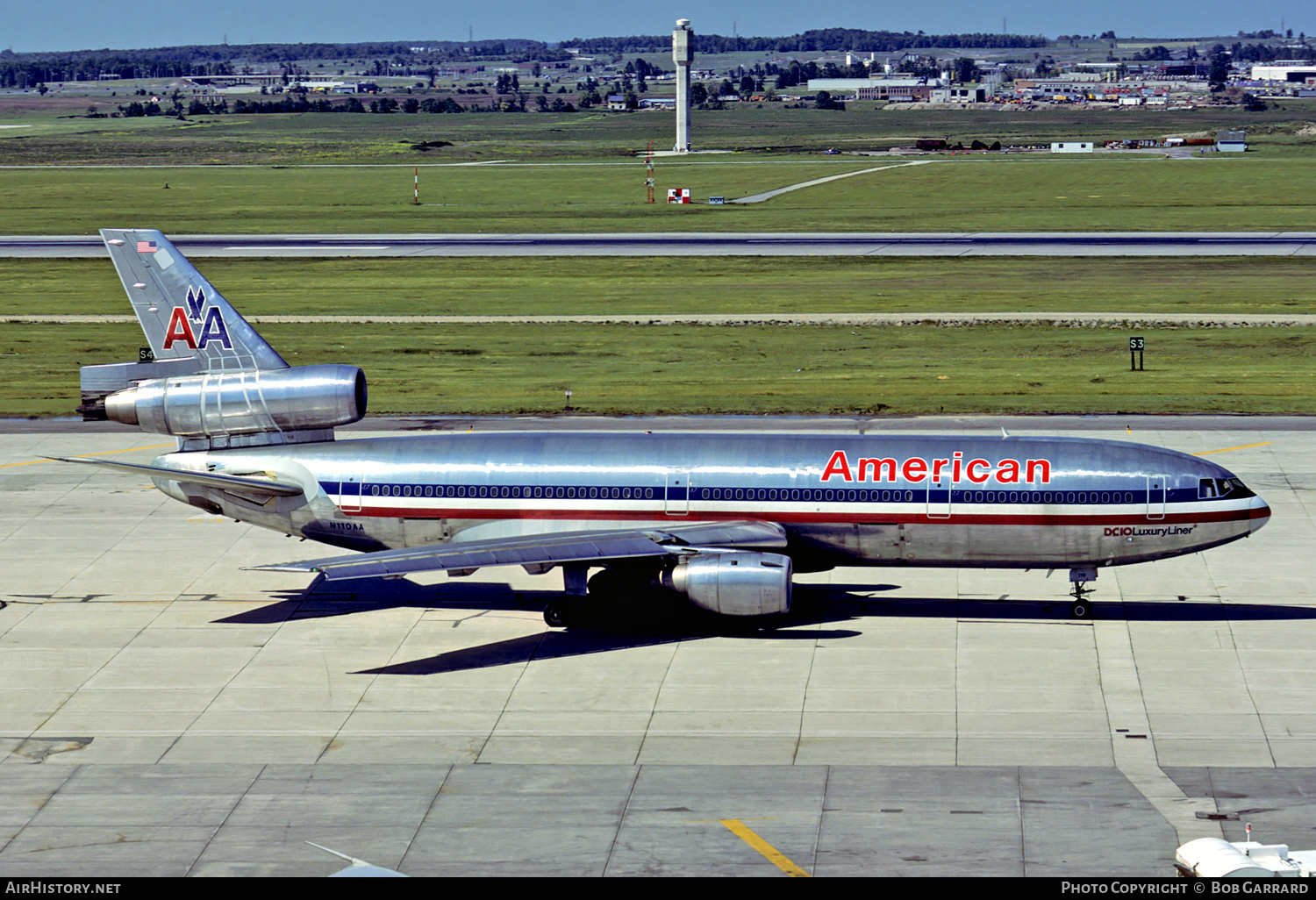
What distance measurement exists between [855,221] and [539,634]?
105 meters

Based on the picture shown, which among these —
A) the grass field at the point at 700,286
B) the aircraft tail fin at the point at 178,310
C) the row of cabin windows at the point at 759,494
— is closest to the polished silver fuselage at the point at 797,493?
the row of cabin windows at the point at 759,494

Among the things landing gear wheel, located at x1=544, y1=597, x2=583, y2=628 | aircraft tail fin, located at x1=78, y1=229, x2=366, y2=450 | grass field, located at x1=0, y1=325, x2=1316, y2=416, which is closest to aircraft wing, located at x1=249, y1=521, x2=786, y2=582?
landing gear wheel, located at x1=544, y1=597, x2=583, y2=628

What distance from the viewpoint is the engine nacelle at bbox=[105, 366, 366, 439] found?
41.4 metres

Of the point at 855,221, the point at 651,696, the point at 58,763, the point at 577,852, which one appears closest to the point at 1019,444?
the point at 651,696

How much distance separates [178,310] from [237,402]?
10.5ft

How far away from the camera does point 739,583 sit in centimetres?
3709

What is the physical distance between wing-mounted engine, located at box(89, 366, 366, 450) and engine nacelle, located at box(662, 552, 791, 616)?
11.4 meters

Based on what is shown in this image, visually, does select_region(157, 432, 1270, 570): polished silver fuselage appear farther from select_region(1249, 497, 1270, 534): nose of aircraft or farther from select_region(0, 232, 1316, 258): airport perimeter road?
select_region(0, 232, 1316, 258): airport perimeter road

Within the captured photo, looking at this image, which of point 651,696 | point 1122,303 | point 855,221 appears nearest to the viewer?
point 651,696

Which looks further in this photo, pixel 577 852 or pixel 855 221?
pixel 855 221

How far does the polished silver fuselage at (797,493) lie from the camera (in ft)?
Result: 127
